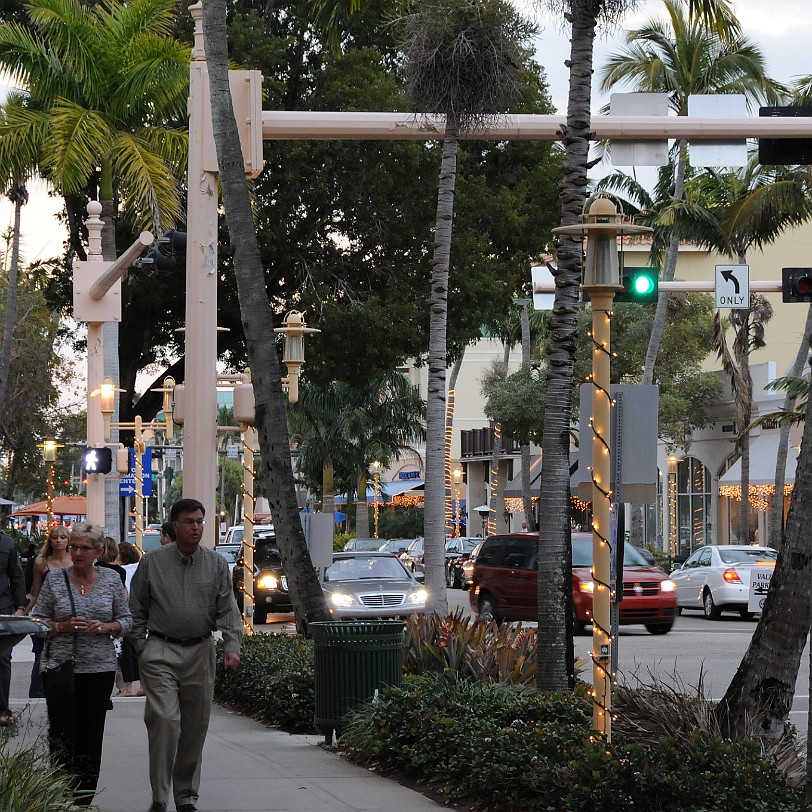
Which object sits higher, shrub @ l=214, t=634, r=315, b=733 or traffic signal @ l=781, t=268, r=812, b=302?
traffic signal @ l=781, t=268, r=812, b=302

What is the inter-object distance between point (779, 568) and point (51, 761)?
4483mm

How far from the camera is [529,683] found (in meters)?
12.1

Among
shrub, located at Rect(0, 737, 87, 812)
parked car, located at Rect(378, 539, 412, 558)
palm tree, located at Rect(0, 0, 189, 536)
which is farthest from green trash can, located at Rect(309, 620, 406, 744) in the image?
parked car, located at Rect(378, 539, 412, 558)

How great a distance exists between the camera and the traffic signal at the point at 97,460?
22953 mm

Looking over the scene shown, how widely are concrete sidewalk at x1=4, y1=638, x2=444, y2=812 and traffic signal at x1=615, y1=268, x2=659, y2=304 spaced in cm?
529

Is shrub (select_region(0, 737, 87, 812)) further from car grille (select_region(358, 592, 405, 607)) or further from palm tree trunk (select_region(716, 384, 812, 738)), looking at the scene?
car grille (select_region(358, 592, 405, 607))

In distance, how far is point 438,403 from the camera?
1977cm

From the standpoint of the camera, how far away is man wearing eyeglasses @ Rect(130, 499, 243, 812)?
862 cm

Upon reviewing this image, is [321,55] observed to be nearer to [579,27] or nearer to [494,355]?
[579,27]

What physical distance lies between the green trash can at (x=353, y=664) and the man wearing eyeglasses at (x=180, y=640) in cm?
297

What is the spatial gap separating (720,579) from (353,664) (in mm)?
19509

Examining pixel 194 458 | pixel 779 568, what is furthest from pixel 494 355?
pixel 779 568

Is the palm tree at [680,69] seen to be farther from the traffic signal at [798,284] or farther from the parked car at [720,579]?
the traffic signal at [798,284]

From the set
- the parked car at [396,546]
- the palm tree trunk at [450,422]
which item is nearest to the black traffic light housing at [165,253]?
the palm tree trunk at [450,422]
